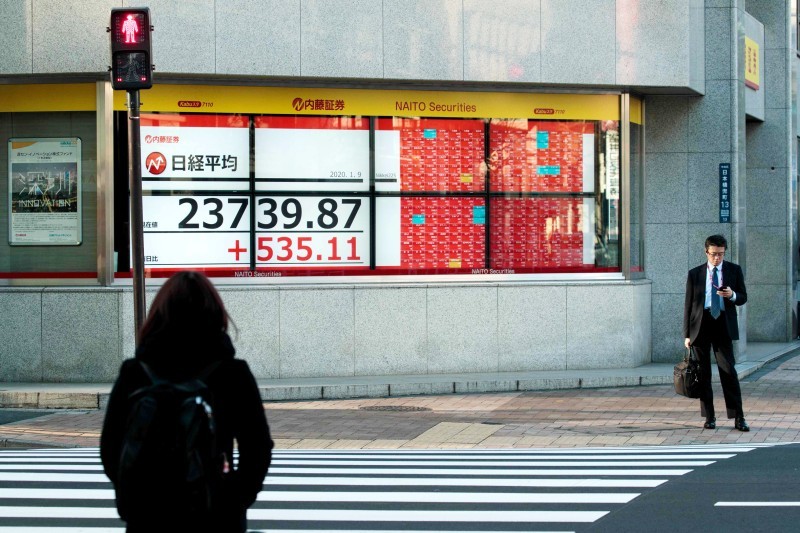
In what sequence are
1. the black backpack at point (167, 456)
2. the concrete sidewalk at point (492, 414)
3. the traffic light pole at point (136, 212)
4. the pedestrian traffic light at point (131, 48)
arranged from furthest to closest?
1. the concrete sidewalk at point (492, 414)
2. the traffic light pole at point (136, 212)
3. the pedestrian traffic light at point (131, 48)
4. the black backpack at point (167, 456)

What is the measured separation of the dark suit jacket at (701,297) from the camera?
11414 millimetres

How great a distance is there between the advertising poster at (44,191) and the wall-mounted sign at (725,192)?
28.5ft

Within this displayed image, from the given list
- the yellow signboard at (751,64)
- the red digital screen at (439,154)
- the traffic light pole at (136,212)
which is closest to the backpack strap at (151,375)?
the traffic light pole at (136,212)

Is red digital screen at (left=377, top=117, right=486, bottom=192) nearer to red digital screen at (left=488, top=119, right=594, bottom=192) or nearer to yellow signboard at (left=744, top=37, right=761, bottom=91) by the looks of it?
red digital screen at (left=488, top=119, right=594, bottom=192)

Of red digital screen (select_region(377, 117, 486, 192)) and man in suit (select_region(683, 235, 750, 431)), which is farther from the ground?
red digital screen (select_region(377, 117, 486, 192))

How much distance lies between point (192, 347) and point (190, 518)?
519 millimetres

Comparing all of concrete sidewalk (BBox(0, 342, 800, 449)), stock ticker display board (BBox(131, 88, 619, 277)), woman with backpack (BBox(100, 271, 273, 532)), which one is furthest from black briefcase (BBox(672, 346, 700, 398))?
woman with backpack (BBox(100, 271, 273, 532))

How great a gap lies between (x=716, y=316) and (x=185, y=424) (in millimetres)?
8503

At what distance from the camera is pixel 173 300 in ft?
12.4

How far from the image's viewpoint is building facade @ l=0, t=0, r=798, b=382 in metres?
14.7

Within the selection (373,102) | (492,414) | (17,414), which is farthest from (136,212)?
(373,102)

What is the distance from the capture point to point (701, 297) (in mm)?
11445

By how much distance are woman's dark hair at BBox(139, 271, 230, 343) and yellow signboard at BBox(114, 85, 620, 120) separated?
1140 centimetres

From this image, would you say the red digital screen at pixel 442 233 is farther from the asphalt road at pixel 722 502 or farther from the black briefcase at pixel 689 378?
the asphalt road at pixel 722 502
